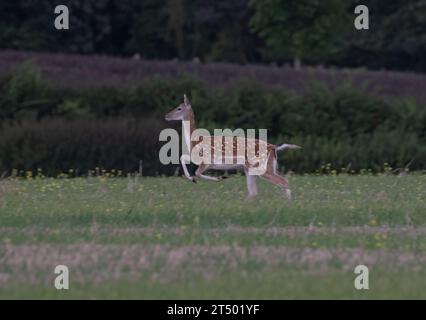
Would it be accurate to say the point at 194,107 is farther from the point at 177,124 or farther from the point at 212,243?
the point at 212,243

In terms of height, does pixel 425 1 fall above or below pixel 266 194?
above

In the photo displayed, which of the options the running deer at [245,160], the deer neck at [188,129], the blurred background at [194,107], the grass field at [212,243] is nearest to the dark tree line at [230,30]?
the blurred background at [194,107]

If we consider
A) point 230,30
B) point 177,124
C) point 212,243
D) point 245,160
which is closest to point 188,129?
point 245,160

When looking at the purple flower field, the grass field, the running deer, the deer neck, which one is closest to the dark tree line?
the purple flower field

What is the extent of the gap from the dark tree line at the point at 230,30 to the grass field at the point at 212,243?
1486 inches

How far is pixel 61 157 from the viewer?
1417 inches

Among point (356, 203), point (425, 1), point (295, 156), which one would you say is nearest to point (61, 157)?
point (295, 156)

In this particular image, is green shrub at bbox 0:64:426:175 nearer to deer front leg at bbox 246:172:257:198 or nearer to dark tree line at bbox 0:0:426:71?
deer front leg at bbox 246:172:257:198

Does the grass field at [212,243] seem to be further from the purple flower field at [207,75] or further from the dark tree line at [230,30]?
the dark tree line at [230,30]

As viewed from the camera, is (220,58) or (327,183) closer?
(327,183)

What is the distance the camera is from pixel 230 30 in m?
70.9
